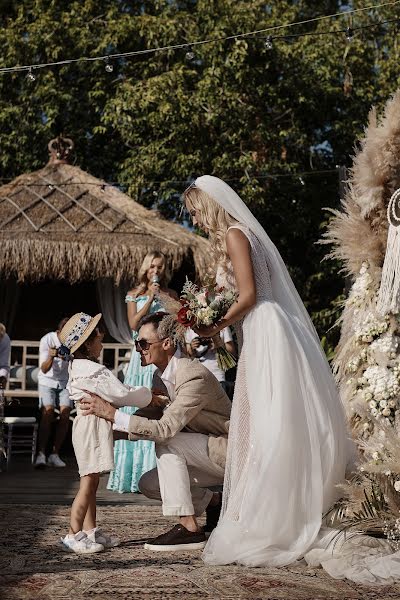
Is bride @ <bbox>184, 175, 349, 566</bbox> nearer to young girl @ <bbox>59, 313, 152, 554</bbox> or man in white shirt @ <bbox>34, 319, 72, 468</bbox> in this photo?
young girl @ <bbox>59, 313, 152, 554</bbox>

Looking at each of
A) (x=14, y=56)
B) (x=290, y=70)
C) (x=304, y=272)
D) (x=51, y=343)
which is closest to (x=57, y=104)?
(x=14, y=56)

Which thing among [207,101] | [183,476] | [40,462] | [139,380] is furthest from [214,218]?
[207,101]

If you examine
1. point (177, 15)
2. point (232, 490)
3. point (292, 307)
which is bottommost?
point (232, 490)

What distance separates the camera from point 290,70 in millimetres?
18203

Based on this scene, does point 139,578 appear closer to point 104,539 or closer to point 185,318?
point 104,539

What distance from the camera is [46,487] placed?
329 inches

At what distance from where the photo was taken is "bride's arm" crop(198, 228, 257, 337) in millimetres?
4910

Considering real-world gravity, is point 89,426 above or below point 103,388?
below

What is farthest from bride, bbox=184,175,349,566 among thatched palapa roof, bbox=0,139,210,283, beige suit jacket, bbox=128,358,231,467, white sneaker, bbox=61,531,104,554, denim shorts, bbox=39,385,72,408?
thatched palapa roof, bbox=0,139,210,283

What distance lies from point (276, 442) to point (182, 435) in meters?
0.77

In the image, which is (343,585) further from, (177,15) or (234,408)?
(177,15)

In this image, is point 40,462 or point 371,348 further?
point 40,462

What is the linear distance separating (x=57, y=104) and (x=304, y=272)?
19.9ft

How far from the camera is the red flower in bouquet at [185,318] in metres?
5.06
